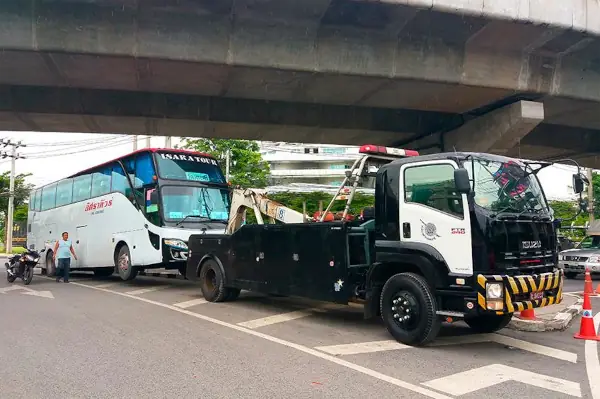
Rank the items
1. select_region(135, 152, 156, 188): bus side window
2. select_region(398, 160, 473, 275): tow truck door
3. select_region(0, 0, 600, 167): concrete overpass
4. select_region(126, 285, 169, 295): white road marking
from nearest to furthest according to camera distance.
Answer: select_region(398, 160, 473, 275): tow truck door, select_region(0, 0, 600, 167): concrete overpass, select_region(126, 285, 169, 295): white road marking, select_region(135, 152, 156, 188): bus side window

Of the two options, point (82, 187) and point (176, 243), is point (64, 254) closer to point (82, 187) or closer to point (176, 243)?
point (82, 187)

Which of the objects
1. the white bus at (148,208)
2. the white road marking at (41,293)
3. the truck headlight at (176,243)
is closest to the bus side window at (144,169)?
the white bus at (148,208)

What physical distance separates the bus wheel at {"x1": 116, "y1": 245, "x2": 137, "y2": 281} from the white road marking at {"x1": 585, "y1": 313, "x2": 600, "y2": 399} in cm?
1106

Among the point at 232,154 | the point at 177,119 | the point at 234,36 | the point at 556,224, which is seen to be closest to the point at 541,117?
the point at 556,224

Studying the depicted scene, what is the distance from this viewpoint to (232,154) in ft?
114

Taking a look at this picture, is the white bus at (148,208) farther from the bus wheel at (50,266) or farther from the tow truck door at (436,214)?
the tow truck door at (436,214)

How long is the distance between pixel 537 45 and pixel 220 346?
987 centimetres

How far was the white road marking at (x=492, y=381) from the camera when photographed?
5.13m

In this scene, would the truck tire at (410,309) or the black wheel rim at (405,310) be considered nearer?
the truck tire at (410,309)

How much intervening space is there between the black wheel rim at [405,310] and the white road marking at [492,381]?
109cm

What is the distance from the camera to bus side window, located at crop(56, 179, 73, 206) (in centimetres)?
1819

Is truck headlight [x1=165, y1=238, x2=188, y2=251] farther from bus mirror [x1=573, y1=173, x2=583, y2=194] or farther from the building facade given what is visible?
the building facade

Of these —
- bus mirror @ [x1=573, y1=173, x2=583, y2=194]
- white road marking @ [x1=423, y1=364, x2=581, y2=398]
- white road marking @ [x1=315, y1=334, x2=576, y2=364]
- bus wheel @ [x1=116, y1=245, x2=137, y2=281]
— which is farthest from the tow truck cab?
bus wheel @ [x1=116, y1=245, x2=137, y2=281]

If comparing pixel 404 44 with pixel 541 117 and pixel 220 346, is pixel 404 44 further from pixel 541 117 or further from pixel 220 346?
pixel 220 346
